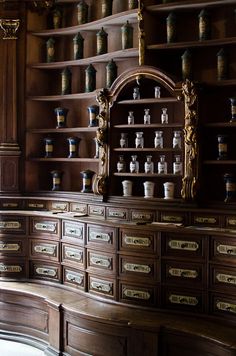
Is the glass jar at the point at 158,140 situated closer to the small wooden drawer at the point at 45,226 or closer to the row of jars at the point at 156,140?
the row of jars at the point at 156,140

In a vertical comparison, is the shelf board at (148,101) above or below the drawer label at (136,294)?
above

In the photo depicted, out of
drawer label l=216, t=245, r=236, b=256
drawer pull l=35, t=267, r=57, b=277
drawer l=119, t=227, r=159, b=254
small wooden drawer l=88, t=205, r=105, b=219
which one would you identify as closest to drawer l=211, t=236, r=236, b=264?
drawer label l=216, t=245, r=236, b=256

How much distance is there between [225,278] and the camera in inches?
166

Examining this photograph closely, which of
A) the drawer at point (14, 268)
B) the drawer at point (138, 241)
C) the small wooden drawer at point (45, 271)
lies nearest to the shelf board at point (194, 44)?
the drawer at point (138, 241)

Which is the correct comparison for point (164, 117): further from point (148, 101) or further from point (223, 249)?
point (223, 249)

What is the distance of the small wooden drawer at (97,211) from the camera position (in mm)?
5090

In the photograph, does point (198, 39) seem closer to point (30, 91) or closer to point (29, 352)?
point (30, 91)

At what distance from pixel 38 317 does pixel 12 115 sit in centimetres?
200

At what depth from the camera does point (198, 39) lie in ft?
16.5

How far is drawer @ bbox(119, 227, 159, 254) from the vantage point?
4.51 meters

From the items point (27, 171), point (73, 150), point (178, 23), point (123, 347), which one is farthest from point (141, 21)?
point (123, 347)

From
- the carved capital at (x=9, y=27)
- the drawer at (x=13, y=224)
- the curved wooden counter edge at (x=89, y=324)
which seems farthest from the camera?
the carved capital at (x=9, y=27)

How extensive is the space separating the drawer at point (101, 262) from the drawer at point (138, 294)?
16cm

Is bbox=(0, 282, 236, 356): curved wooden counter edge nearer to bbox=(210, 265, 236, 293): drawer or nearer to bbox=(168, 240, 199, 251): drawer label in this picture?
bbox=(210, 265, 236, 293): drawer
